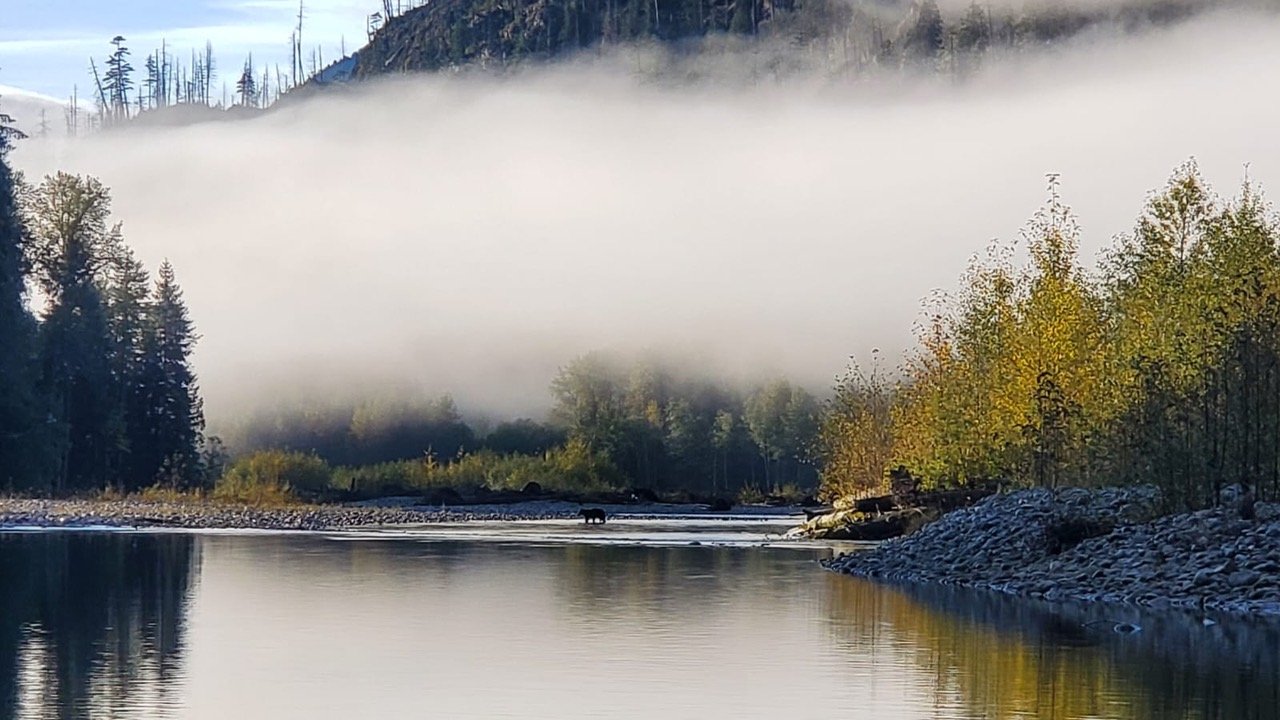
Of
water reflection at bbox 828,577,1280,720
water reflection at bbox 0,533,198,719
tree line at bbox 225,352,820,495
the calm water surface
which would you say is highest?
tree line at bbox 225,352,820,495

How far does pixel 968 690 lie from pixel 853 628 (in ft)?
25.3

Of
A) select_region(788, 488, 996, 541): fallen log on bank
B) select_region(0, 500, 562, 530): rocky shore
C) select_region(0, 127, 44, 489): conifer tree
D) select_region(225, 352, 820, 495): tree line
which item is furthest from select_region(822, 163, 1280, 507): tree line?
select_region(225, 352, 820, 495): tree line

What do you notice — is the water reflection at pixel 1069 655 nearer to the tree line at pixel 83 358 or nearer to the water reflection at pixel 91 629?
the water reflection at pixel 91 629

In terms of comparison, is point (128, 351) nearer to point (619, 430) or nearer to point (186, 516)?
point (186, 516)

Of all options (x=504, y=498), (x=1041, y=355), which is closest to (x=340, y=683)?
(x=1041, y=355)

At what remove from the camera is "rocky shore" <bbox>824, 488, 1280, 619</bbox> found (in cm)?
3675

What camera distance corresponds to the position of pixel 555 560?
50.0m

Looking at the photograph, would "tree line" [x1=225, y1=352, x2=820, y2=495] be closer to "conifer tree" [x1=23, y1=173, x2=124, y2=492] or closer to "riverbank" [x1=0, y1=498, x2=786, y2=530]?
"riverbank" [x1=0, y1=498, x2=786, y2=530]

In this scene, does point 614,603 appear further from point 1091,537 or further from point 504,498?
point 504,498

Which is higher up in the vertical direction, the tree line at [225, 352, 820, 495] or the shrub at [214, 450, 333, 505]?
the tree line at [225, 352, 820, 495]

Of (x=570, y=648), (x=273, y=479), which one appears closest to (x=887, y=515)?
(x=570, y=648)

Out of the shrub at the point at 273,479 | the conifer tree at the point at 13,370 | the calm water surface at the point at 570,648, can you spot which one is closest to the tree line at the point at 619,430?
the shrub at the point at 273,479

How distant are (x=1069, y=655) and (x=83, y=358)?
67632mm

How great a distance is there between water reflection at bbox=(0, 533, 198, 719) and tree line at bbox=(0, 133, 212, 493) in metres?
29.7
